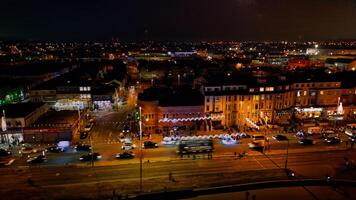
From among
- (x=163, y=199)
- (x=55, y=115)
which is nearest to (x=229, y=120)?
(x=163, y=199)

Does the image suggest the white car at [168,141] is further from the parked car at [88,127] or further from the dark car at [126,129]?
the parked car at [88,127]

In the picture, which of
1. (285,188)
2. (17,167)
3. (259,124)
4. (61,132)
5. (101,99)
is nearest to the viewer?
(285,188)

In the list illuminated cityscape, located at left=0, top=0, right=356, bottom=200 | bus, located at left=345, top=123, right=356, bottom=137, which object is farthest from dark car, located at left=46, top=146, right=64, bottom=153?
bus, located at left=345, top=123, right=356, bottom=137

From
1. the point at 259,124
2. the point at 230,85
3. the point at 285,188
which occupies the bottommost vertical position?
the point at 285,188

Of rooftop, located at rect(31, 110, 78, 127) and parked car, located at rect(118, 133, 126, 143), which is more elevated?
rooftop, located at rect(31, 110, 78, 127)

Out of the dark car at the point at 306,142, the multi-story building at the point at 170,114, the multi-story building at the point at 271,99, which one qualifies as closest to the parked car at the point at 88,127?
the multi-story building at the point at 170,114

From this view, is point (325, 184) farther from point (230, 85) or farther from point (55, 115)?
point (55, 115)

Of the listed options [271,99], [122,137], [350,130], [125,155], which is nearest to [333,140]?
[350,130]

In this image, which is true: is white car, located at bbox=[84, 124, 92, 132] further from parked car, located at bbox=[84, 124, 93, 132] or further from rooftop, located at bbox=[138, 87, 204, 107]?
rooftop, located at bbox=[138, 87, 204, 107]

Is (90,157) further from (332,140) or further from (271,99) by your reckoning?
(332,140)
